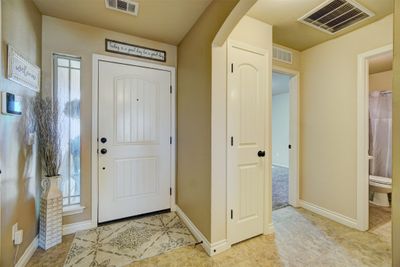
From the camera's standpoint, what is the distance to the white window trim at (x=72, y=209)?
2.12 metres

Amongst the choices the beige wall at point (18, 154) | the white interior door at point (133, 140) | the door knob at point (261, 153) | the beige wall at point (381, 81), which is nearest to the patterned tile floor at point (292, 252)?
the beige wall at point (18, 154)

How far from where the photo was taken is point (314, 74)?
2.80m

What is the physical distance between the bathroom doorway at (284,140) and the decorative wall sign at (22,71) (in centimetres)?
290

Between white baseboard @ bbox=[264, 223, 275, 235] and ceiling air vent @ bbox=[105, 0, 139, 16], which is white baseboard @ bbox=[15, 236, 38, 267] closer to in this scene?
white baseboard @ bbox=[264, 223, 275, 235]

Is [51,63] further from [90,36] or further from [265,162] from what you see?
[265,162]

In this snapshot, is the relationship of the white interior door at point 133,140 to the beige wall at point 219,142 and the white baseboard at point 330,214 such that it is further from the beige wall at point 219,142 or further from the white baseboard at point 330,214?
the white baseboard at point 330,214

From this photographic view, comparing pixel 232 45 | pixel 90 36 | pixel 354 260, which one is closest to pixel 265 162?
pixel 354 260

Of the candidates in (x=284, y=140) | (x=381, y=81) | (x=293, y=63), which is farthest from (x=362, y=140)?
(x=284, y=140)

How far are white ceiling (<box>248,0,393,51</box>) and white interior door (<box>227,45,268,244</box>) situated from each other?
41cm

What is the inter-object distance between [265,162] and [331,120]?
130 cm

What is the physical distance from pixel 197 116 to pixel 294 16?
1.56m

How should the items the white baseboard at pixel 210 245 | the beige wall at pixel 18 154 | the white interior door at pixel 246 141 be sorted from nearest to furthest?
the beige wall at pixel 18 154 < the white baseboard at pixel 210 245 < the white interior door at pixel 246 141

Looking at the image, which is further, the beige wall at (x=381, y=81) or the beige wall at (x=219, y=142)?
the beige wall at (x=381, y=81)

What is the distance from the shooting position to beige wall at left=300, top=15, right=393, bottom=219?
235 centimetres
